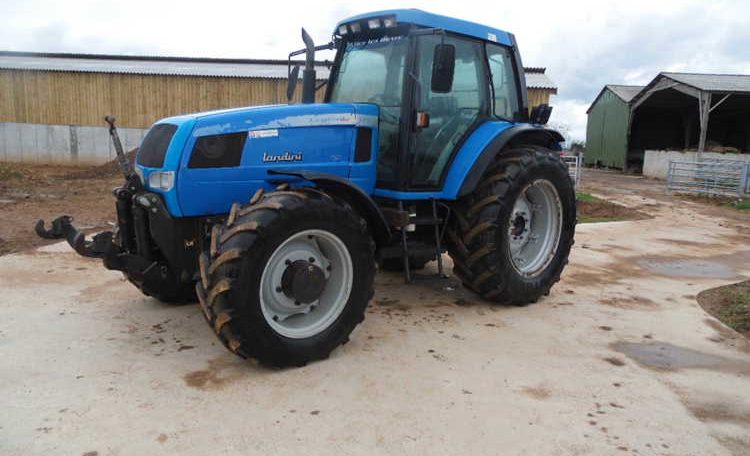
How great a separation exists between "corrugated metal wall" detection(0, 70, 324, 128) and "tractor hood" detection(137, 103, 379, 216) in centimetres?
1724

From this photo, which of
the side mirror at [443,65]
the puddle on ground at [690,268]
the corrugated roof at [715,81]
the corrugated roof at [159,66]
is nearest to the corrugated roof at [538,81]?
the corrugated roof at [159,66]

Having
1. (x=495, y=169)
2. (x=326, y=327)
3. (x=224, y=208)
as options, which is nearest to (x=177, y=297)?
(x=224, y=208)

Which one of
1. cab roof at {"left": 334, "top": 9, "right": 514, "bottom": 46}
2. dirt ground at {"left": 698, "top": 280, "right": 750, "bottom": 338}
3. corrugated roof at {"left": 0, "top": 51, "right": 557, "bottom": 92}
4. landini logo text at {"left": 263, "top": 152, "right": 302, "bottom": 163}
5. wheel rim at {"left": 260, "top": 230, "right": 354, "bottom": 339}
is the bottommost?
dirt ground at {"left": 698, "top": 280, "right": 750, "bottom": 338}

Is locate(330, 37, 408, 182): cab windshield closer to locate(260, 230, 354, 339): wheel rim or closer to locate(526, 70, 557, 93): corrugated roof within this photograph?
locate(260, 230, 354, 339): wheel rim

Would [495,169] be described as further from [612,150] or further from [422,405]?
[612,150]

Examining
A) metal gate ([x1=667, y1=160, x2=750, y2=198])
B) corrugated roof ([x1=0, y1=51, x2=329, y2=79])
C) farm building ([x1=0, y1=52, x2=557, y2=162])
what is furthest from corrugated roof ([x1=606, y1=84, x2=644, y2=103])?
corrugated roof ([x1=0, y1=51, x2=329, y2=79])

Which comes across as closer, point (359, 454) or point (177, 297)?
point (359, 454)

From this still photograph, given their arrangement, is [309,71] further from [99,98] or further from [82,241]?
[99,98]

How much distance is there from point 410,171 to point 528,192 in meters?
1.52

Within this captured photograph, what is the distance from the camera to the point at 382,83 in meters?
4.89

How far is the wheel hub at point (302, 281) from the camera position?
3.85 metres

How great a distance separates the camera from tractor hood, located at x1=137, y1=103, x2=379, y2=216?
12.9 feet

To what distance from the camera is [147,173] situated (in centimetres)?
414

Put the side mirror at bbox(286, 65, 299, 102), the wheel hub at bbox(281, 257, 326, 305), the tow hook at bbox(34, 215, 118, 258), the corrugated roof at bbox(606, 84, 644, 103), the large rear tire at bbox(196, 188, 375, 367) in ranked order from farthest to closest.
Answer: the corrugated roof at bbox(606, 84, 644, 103)
the side mirror at bbox(286, 65, 299, 102)
the tow hook at bbox(34, 215, 118, 258)
the wheel hub at bbox(281, 257, 326, 305)
the large rear tire at bbox(196, 188, 375, 367)
